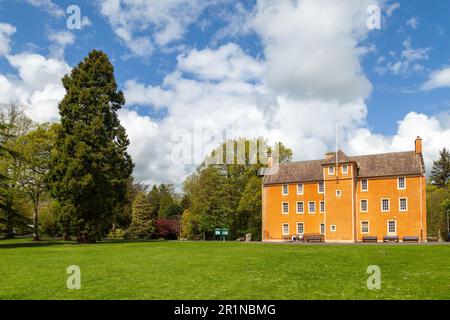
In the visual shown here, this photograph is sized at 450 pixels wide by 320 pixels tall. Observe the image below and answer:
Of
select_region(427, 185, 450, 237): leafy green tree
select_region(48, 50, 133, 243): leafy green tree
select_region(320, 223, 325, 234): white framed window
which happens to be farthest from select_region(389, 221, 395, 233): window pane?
select_region(48, 50, 133, 243): leafy green tree

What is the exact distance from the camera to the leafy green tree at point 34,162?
46.6 m

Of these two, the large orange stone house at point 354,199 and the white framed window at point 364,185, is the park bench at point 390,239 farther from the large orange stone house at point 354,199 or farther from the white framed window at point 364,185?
the white framed window at point 364,185

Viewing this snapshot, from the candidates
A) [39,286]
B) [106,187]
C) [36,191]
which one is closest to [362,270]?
[39,286]

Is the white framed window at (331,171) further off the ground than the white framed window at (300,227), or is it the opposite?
the white framed window at (331,171)

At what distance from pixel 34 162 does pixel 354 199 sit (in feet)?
125

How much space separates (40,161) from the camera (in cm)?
4703

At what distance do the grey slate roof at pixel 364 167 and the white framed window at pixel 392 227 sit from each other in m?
5.67

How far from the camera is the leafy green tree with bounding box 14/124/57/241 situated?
46.6 meters

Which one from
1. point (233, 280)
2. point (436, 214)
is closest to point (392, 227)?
point (436, 214)

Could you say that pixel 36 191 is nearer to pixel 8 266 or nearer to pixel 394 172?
pixel 8 266

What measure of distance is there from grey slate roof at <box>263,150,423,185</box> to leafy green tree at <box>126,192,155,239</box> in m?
21.2

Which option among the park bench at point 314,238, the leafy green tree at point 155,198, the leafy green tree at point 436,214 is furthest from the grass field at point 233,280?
the leafy green tree at point 155,198

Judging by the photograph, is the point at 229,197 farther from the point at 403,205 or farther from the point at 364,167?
the point at 403,205

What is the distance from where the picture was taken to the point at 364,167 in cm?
5175
